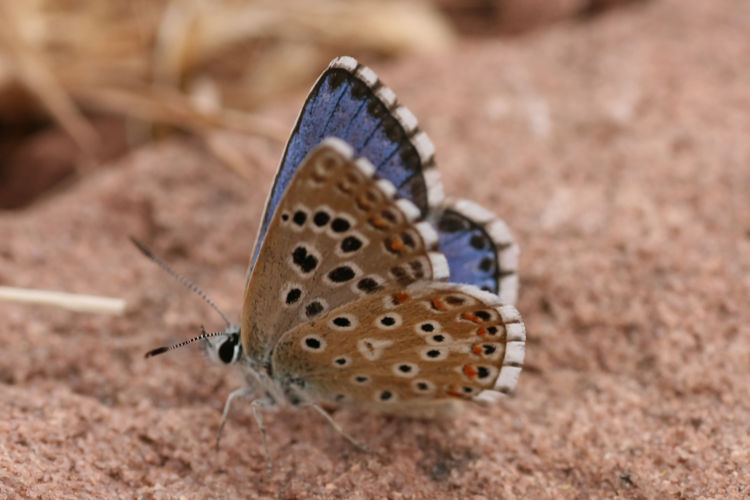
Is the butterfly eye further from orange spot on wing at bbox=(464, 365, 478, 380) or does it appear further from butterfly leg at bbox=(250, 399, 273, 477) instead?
orange spot on wing at bbox=(464, 365, 478, 380)

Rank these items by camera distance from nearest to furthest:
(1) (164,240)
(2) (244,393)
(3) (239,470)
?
1. (3) (239,470)
2. (2) (244,393)
3. (1) (164,240)

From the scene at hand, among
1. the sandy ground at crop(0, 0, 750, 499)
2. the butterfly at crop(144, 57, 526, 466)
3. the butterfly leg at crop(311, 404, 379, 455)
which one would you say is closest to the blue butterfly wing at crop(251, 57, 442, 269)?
the butterfly at crop(144, 57, 526, 466)

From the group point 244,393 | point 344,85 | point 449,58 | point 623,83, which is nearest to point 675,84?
point 623,83

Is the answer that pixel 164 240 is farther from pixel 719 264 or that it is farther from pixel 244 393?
pixel 719 264

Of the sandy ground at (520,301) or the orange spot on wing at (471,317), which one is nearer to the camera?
the orange spot on wing at (471,317)

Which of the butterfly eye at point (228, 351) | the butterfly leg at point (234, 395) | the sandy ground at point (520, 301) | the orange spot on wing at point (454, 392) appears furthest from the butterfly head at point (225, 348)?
the orange spot on wing at point (454, 392)

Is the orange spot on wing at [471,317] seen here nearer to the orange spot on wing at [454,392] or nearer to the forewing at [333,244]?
the forewing at [333,244]
